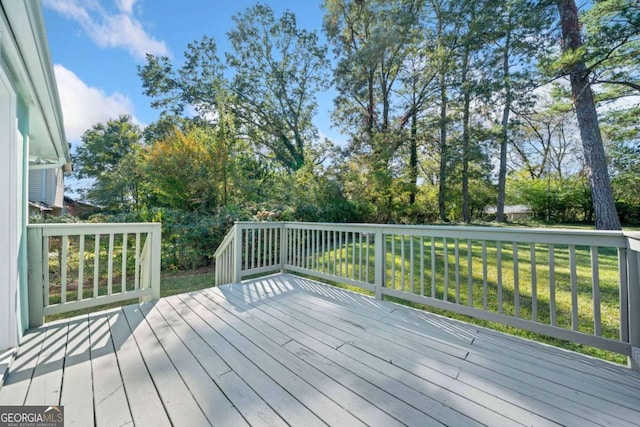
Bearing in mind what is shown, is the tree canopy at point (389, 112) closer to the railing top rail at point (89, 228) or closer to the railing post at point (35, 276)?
the railing top rail at point (89, 228)

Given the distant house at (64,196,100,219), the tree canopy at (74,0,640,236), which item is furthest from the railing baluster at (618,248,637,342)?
the distant house at (64,196,100,219)

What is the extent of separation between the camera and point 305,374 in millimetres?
1643

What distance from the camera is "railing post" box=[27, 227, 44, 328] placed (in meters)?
2.25

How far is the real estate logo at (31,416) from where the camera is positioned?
4.17 feet

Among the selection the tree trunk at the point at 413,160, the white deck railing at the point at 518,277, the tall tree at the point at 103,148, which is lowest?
the white deck railing at the point at 518,277

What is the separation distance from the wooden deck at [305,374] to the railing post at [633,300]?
143 mm

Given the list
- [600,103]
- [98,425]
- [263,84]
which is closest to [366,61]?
[263,84]

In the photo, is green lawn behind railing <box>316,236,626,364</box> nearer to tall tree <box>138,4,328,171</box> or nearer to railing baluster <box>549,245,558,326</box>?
railing baluster <box>549,245,558,326</box>

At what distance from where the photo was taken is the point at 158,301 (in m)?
2.91

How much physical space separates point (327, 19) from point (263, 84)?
4124mm

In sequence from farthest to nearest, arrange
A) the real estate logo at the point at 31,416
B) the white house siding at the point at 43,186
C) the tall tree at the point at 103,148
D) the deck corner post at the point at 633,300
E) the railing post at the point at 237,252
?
the tall tree at the point at 103,148 < the white house siding at the point at 43,186 < the railing post at the point at 237,252 < the deck corner post at the point at 633,300 < the real estate logo at the point at 31,416

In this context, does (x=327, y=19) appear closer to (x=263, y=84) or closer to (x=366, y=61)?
(x=366, y=61)

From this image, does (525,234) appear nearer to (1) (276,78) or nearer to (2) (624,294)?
(2) (624,294)

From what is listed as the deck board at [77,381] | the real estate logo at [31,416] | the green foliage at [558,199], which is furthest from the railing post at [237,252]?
the green foliage at [558,199]
